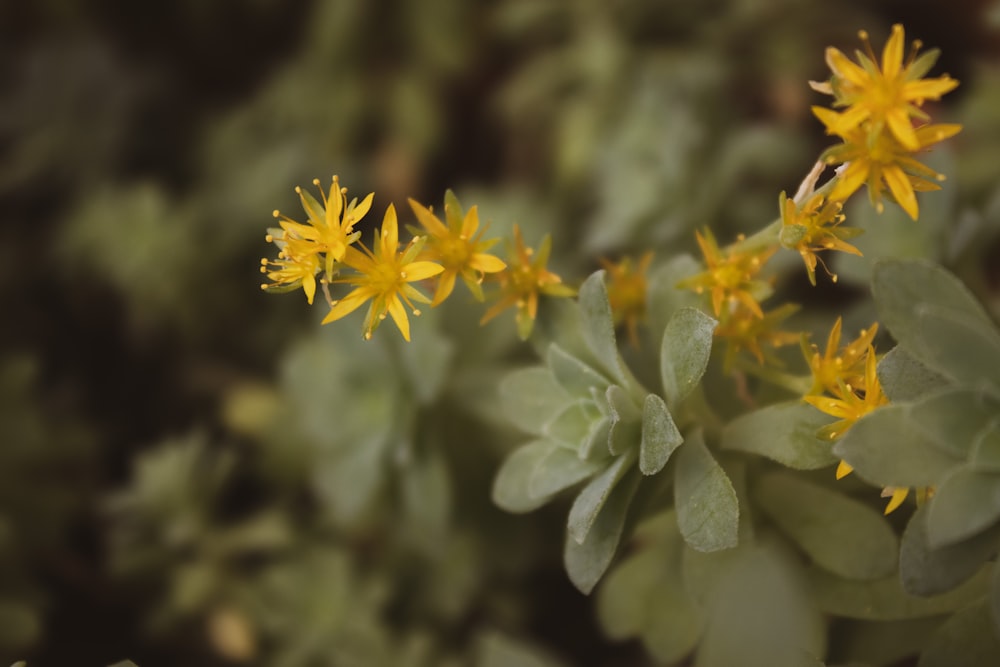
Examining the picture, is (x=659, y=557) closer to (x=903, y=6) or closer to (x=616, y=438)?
(x=616, y=438)

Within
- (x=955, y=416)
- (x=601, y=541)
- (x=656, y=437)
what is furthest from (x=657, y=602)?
(x=955, y=416)

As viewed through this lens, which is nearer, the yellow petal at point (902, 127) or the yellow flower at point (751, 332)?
the yellow petal at point (902, 127)

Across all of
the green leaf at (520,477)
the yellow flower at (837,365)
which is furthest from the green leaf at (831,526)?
the green leaf at (520,477)

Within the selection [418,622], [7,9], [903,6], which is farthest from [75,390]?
[903,6]

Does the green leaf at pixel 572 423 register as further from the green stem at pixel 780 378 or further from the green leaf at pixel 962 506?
the green leaf at pixel 962 506

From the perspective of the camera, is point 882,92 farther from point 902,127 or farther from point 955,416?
point 955,416
